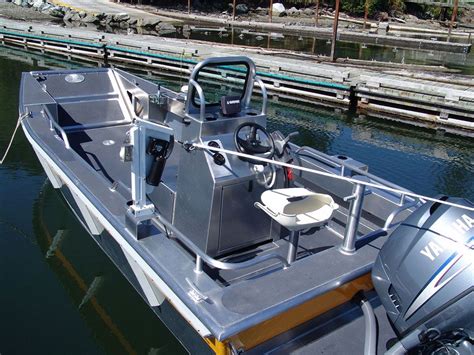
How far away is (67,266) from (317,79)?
408 inches

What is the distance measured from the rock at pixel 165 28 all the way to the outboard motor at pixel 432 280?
27.9m

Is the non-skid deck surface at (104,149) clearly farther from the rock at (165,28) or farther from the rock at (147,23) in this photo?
the rock at (147,23)

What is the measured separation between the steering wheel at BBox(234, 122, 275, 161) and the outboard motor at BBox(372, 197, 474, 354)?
4.34 feet

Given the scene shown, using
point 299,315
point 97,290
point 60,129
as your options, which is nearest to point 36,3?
point 60,129

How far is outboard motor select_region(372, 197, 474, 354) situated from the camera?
2.49 meters

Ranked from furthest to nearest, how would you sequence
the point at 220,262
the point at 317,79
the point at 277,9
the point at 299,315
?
the point at 277,9 → the point at 317,79 → the point at 299,315 → the point at 220,262

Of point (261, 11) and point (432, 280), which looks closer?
point (432, 280)

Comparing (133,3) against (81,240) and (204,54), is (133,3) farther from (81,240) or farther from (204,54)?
(81,240)

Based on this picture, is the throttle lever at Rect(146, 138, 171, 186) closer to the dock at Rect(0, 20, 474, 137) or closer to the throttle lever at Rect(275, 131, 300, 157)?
the throttle lever at Rect(275, 131, 300, 157)

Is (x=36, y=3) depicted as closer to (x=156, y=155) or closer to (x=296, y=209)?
(x=156, y=155)

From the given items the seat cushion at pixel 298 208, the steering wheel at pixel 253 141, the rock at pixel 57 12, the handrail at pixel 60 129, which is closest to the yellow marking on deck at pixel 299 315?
the seat cushion at pixel 298 208

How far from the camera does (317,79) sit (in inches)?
546

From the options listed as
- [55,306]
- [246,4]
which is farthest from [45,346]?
[246,4]

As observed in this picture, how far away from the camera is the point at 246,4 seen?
46094mm
